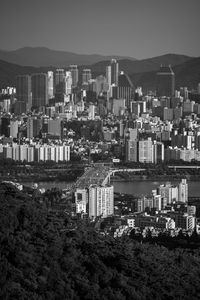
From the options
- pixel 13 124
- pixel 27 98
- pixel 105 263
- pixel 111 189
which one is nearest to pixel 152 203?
pixel 111 189

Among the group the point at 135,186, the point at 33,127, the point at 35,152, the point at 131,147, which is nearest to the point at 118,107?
the point at 33,127

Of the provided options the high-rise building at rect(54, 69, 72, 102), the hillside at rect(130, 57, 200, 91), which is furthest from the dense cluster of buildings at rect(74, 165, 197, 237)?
the high-rise building at rect(54, 69, 72, 102)

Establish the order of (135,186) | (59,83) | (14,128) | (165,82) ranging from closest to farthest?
(135,186) → (14,128) → (59,83) → (165,82)

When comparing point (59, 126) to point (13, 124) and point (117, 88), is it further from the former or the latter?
point (117, 88)

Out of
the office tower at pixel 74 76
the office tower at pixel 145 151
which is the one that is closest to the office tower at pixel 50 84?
the office tower at pixel 74 76

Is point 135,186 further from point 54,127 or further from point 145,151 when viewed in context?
point 54,127
